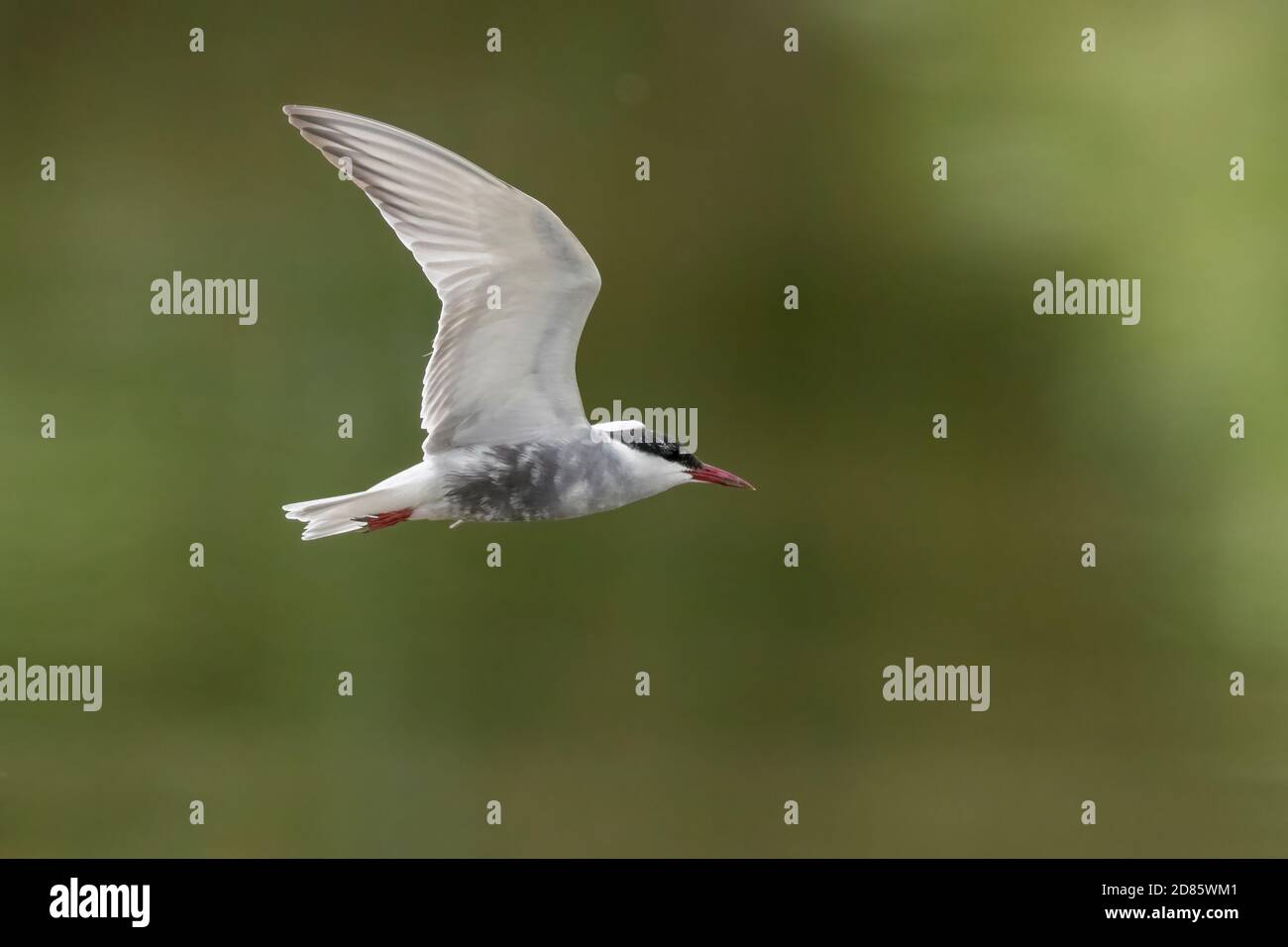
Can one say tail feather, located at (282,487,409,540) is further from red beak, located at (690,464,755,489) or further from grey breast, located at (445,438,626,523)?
red beak, located at (690,464,755,489)

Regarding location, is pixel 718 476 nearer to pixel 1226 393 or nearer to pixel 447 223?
pixel 447 223

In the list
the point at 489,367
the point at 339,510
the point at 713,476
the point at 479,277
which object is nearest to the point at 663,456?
the point at 713,476

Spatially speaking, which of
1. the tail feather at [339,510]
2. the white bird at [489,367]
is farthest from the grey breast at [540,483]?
the tail feather at [339,510]

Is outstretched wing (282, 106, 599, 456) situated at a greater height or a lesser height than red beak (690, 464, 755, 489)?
greater

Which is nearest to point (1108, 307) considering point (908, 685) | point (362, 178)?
point (908, 685)

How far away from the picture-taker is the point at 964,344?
581cm

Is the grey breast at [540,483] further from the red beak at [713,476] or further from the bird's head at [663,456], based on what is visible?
the red beak at [713,476]

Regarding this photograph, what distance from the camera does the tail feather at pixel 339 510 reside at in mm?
2275

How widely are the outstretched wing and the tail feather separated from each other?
0.58 feet

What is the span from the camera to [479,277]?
2328mm

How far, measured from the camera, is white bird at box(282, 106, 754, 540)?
226cm

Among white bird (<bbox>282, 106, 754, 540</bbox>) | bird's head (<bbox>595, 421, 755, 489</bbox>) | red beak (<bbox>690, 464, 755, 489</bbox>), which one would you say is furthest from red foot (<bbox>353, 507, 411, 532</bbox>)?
red beak (<bbox>690, 464, 755, 489</bbox>)

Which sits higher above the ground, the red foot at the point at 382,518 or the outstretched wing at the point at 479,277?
the outstretched wing at the point at 479,277

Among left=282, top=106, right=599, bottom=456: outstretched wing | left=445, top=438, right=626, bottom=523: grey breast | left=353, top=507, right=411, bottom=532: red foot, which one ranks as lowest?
left=353, top=507, right=411, bottom=532: red foot
